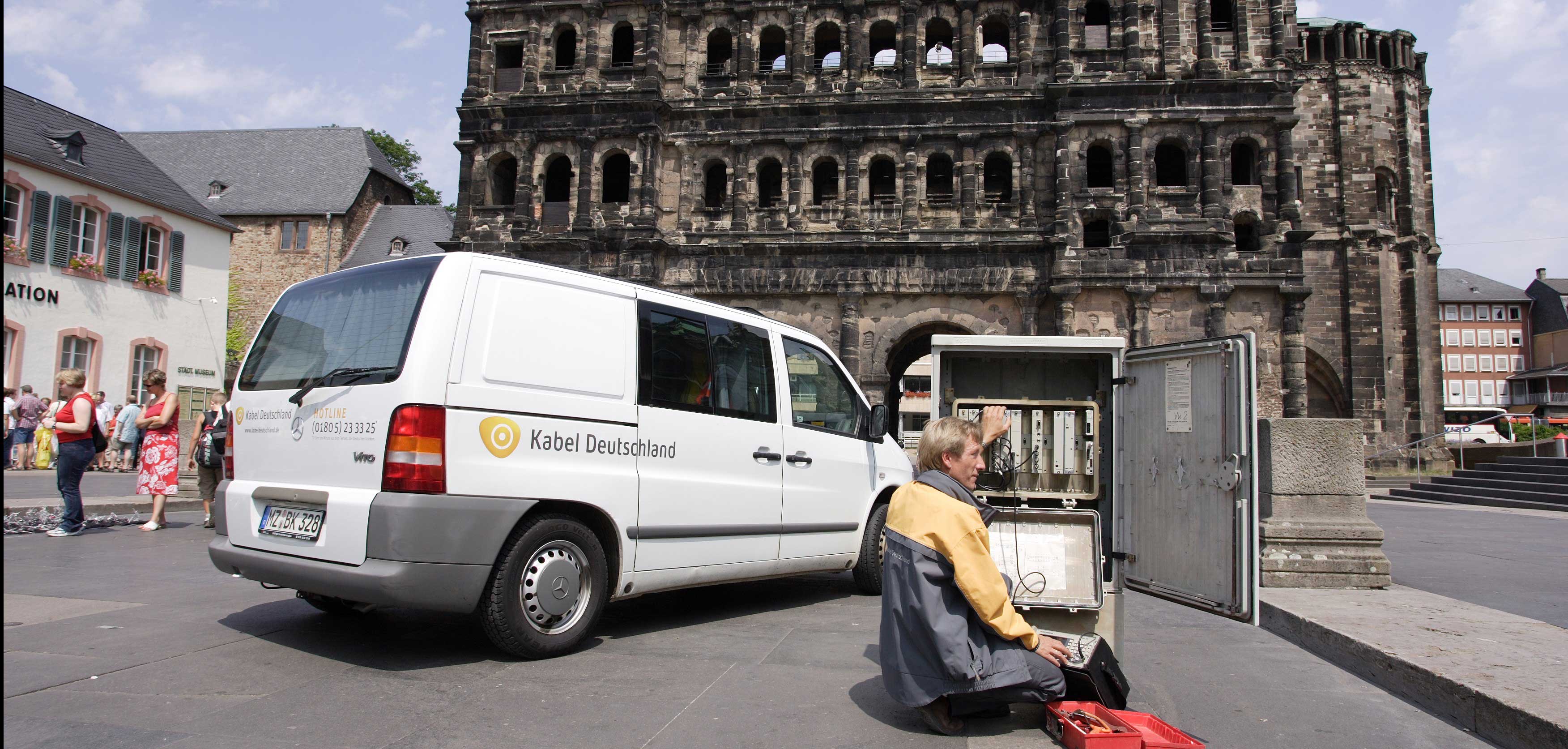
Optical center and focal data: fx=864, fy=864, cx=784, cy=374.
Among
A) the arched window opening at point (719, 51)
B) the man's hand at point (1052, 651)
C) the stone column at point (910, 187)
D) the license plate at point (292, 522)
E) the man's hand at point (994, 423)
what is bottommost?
the man's hand at point (1052, 651)

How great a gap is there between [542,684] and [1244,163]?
25.5m

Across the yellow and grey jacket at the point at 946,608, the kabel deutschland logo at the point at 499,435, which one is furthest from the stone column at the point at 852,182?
the yellow and grey jacket at the point at 946,608

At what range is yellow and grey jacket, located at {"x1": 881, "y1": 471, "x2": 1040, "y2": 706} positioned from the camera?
11.6 feet

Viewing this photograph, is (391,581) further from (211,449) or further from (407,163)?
(407,163)

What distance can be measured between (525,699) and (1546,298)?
101 metres

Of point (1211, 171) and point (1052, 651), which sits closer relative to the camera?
point (1052, 651)

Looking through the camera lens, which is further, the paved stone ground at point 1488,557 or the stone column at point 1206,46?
the stone column at point 1206,46

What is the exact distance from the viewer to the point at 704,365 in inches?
230

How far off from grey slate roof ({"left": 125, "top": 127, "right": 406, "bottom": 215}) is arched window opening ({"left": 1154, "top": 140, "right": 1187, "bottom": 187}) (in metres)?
36.8

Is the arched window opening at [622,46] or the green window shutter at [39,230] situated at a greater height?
the arched window opening at [622,46]

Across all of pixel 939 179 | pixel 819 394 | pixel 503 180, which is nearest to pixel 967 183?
pixel 939 179

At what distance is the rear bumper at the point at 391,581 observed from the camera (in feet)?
13.9

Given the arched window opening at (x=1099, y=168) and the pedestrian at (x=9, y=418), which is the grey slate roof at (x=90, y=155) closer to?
the pedestrian at (x=9, y=418)

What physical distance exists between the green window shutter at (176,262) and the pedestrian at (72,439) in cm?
2349
